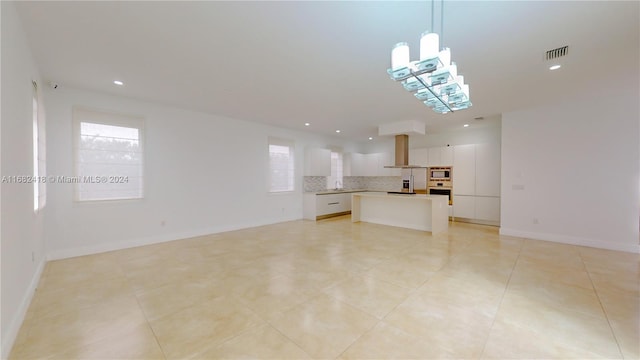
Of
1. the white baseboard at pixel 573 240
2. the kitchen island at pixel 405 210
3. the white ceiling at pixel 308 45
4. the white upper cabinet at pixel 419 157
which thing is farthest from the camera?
the white upper cabinet at pixel 419 157

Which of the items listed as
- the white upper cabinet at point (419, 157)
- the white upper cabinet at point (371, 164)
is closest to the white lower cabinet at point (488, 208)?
the white upper cabinet at point (419, 157)

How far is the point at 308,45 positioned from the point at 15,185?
3002 mm

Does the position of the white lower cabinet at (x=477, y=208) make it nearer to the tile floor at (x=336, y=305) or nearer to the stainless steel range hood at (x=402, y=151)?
the stainless steel range hood at (x=402, y=151)

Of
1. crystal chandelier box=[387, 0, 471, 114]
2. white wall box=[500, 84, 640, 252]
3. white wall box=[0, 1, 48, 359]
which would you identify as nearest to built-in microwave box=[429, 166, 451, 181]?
white wall box=[500, 84, 640, 252]

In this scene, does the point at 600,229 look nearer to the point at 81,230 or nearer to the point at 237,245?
the point at 237,245

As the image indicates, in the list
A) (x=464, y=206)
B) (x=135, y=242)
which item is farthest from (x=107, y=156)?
(x=464, y=206)

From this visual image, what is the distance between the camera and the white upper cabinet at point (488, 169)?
6.48 m

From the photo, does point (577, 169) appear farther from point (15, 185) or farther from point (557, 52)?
point (15, 185)

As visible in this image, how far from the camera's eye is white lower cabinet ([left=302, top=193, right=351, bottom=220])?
7.25 metres

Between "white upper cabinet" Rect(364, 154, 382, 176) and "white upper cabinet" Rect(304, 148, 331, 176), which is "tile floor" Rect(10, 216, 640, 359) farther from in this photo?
"white upper cabinet" Rect(364, 154, 382, 176)

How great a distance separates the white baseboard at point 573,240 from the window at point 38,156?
8.12 m

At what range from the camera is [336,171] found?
8.93 meters

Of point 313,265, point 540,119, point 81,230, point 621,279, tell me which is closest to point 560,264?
point 621,279

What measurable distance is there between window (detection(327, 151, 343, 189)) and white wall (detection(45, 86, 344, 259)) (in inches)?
82.3
